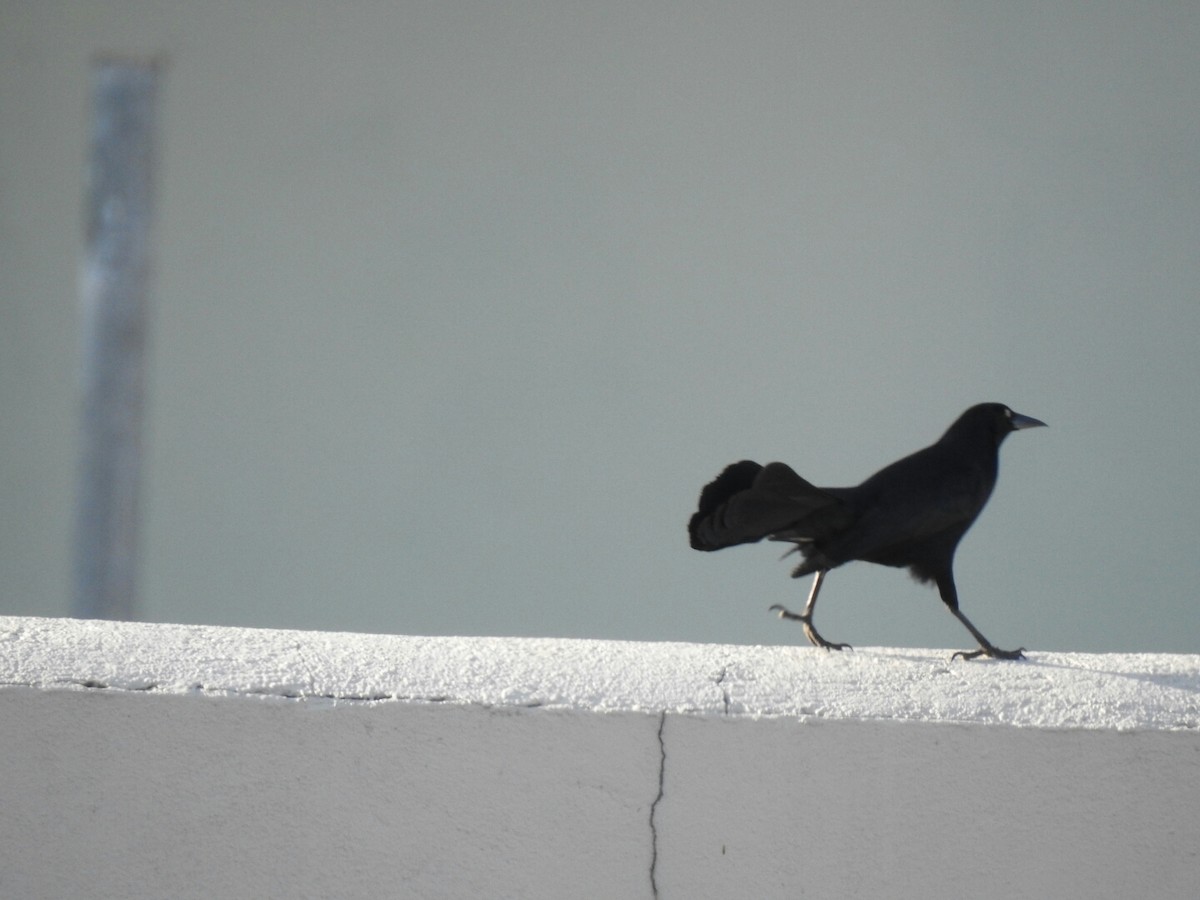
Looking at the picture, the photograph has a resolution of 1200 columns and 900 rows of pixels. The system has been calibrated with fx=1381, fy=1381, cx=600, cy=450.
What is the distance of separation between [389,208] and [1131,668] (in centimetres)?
295

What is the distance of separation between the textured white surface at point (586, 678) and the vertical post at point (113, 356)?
2.39 metres

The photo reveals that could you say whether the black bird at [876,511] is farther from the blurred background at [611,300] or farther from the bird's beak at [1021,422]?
the blurred background at [611,300]

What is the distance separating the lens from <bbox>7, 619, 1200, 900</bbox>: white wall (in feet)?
4.97

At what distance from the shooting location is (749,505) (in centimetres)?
209

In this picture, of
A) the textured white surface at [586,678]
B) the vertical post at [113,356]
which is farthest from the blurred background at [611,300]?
the textured white surface at [586,678]

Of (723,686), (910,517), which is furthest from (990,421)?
(723,686)

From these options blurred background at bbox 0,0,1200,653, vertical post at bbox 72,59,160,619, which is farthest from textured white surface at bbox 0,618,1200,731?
blurred background at bbox 0,0,1200,653

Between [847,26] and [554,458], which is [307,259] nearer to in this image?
[554,458]

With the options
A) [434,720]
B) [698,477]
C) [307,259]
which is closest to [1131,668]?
[434,720]

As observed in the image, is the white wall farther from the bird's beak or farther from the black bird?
the bird's beak

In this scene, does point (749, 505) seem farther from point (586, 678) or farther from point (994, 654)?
point (586, 678)

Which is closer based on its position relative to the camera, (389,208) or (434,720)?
(434,720)

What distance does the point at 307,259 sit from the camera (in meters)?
4.27

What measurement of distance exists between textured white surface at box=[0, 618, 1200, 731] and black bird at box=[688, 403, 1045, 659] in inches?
13.9
